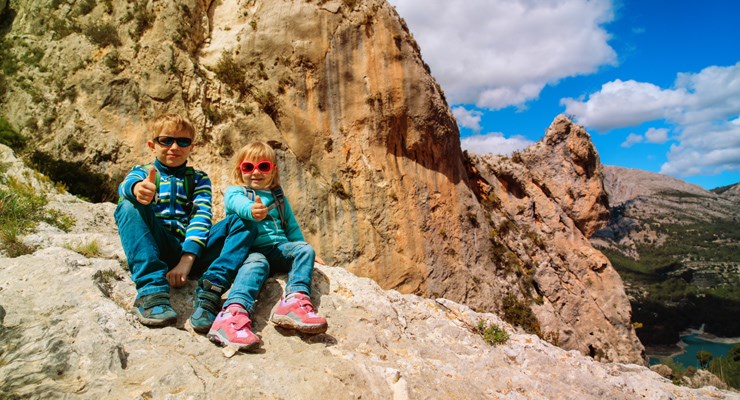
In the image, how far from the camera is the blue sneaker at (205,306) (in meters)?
3.44

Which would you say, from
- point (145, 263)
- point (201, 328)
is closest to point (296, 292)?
point (201, 328)

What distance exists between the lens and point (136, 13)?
1100cm

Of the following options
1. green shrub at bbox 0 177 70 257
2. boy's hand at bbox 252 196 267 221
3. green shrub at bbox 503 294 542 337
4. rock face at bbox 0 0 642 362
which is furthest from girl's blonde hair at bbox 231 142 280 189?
green shrub at bbox 503 294 542 337

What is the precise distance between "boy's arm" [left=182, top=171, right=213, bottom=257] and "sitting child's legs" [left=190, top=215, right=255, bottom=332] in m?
0.12

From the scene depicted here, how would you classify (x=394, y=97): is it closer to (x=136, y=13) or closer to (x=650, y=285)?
(x=136, y=13)

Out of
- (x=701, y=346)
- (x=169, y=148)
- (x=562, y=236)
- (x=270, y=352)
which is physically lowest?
(x=701, y=346)

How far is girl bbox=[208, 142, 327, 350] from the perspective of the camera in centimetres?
340

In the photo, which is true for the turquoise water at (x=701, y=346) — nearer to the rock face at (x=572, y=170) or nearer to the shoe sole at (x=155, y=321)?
the rock face at (x=572, y=170)

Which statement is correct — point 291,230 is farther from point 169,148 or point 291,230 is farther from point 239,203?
point 169,148


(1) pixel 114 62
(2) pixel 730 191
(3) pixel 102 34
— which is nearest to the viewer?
(1) pixel 114 62

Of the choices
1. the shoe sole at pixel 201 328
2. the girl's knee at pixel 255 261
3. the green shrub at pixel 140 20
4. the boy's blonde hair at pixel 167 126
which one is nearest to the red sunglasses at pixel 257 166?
the boy's blonde hair at pixel 167 126

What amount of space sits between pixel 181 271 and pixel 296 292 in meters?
1.08

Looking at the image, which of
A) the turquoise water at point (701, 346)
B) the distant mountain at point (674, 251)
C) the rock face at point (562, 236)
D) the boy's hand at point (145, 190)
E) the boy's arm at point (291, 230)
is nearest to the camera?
the boy's hand at point (145, 190)

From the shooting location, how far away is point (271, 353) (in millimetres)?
3365
